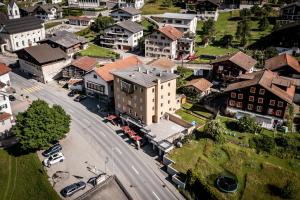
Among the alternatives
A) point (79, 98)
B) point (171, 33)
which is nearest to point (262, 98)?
point (79, 98)

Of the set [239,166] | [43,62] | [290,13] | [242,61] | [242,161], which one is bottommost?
[239,166]

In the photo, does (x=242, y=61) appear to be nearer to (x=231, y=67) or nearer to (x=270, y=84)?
(x=231, y=67)

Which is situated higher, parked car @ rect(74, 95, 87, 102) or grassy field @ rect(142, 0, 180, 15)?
grassy field @ rect(142, 0, 180, 15)

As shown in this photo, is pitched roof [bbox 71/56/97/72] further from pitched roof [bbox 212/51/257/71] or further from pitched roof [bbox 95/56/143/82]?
pitched roof [bbox 212/51/257/71]

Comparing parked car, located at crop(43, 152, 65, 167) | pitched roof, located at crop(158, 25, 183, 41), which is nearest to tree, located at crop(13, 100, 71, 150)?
parked car, located at crop(43, 152, 65, 167)

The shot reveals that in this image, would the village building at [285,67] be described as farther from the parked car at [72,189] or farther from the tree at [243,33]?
the parked car at [72,189]

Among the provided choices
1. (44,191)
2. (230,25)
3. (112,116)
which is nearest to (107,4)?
(230,25)
